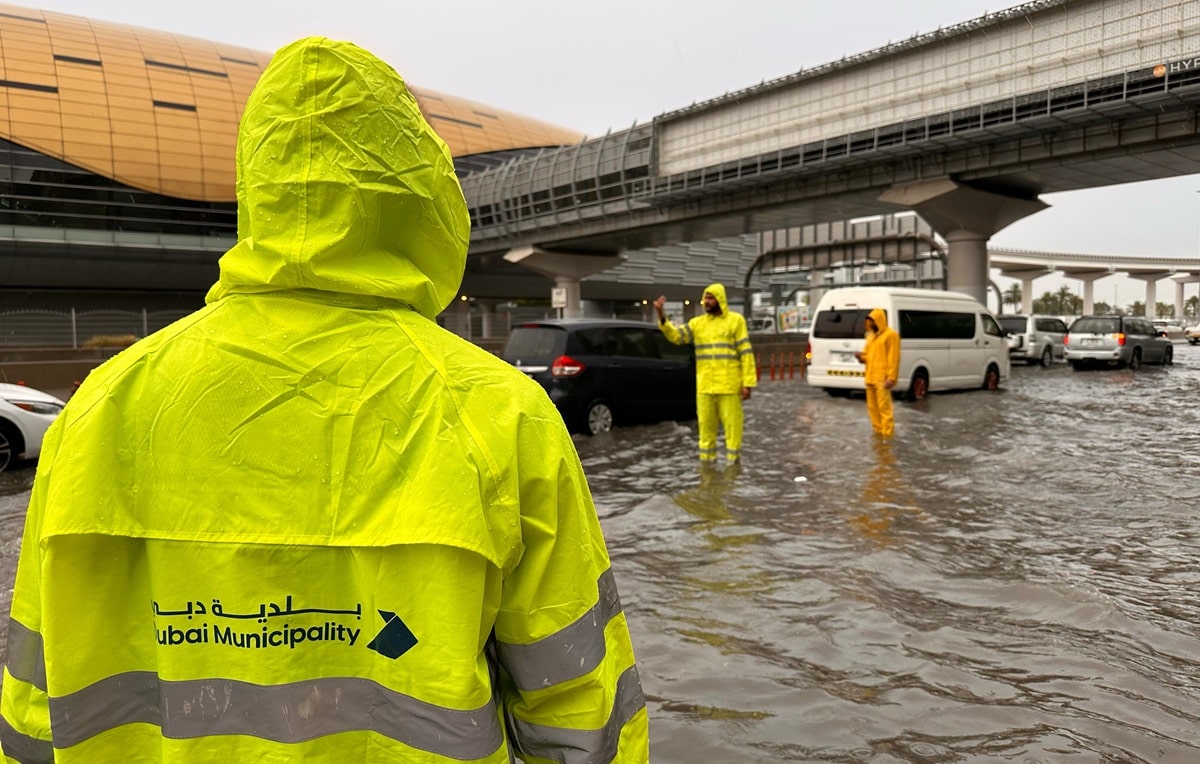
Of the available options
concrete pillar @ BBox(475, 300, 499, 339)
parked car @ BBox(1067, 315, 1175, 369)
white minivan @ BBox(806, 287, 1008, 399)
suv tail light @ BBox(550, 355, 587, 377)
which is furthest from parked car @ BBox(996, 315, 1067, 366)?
concrete pillar @ BBox(475, 300, 499, 339)

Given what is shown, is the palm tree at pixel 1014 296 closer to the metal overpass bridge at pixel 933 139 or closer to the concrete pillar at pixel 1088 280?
the concrete pillar at pixel 1088 280

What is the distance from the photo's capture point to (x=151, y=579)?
1276 mm

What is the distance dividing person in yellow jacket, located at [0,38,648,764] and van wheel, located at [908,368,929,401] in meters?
16.5

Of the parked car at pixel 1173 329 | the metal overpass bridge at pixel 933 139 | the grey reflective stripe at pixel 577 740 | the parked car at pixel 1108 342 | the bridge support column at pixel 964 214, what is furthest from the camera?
the parked car at pixel 1173 329

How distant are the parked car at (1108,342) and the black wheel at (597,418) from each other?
20237 mm

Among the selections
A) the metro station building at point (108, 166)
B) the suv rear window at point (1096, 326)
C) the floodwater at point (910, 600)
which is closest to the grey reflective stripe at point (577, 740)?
the floodwater at point (910, 600)

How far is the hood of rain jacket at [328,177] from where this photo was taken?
1.25 metres

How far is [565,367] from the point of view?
11.4 meters

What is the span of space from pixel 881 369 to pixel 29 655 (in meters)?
10.6

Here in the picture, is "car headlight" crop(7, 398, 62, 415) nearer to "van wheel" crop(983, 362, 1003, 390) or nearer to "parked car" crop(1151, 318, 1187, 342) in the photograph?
"van wheel" crop(983, 362, 1003, 390)

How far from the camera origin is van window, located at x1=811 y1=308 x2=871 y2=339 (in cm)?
1630

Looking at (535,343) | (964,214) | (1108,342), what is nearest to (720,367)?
(535,343)

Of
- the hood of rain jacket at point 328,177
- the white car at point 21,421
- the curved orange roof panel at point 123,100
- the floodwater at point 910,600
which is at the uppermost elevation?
the curved orange roof panel at point 123,100

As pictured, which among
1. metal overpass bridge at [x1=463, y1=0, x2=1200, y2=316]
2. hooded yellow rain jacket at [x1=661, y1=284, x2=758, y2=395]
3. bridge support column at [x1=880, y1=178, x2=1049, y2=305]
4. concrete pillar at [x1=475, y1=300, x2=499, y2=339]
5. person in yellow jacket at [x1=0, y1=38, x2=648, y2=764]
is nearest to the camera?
person in yellow jacket at [x1=0, y1=38, x2=648, y2=764]
